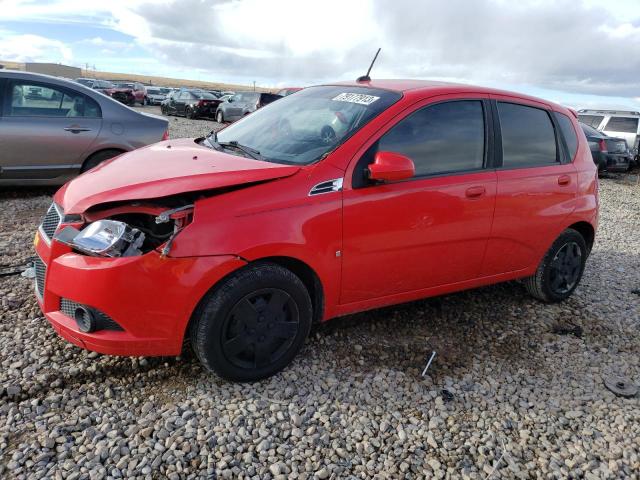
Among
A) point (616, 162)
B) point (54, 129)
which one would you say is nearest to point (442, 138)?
point (54, 129)

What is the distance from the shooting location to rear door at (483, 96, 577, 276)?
153 inches

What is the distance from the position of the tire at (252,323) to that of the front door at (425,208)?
1.25 ft

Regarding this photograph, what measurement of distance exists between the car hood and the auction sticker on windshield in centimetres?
82

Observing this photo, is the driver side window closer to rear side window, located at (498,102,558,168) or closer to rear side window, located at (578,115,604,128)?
rear side window, located at (498,102,558,168)

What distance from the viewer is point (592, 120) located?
16.8 meters

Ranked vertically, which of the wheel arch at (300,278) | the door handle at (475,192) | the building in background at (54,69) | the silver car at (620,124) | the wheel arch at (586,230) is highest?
the building in background at (54,69)

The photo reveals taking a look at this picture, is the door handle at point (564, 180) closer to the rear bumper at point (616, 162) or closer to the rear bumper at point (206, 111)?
the rear bumper at point (616, 162)

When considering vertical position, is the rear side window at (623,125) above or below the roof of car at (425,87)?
above

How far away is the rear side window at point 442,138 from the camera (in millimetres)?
3379

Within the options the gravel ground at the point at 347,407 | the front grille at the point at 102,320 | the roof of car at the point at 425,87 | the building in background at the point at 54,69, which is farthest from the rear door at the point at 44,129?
the building in background at the point at 54,69

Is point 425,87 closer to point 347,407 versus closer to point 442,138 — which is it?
point 442,138

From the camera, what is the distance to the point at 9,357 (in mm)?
3146

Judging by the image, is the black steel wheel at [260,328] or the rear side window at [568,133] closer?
the black steel wheel at [260,328]

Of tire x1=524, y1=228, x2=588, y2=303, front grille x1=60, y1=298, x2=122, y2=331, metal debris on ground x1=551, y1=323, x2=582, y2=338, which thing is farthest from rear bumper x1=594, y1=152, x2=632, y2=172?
front grille x1=60, y1=298, x2=122, y2=331
